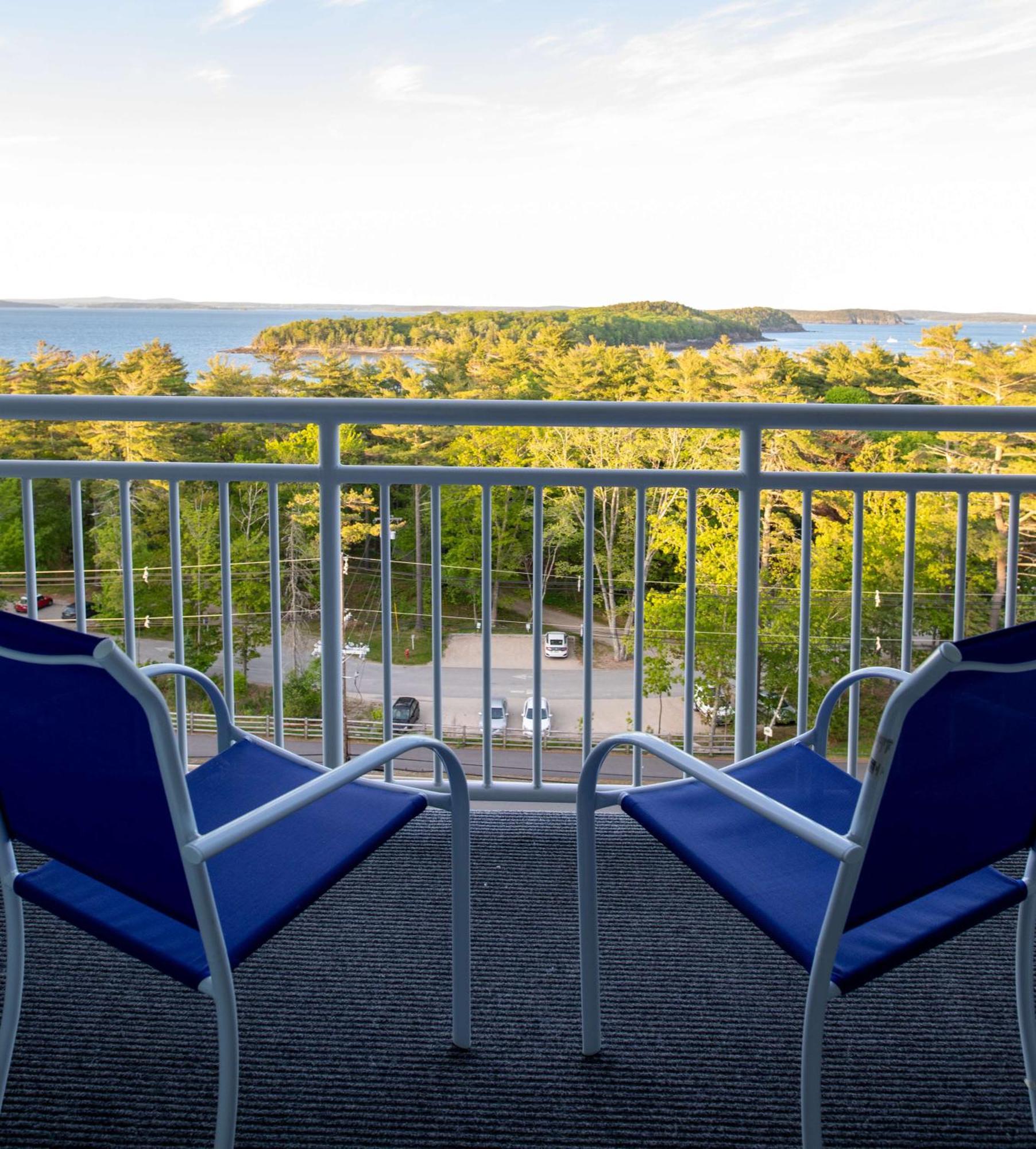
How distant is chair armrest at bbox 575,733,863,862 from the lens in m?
1.29

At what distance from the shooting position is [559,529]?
13.9m

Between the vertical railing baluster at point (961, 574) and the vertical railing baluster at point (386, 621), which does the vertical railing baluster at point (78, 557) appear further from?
the vertical railing baluster at point (961, 574)

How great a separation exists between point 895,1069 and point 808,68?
89.8ft

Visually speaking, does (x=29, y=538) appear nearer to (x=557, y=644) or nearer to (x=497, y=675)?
(x=557, y=644)

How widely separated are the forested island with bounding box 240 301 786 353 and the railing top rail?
72.8ft

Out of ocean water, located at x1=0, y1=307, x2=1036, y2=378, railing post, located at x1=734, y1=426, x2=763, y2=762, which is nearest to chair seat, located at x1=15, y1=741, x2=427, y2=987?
railing post, located at x1=734, y1=426, x2=763, y2=762

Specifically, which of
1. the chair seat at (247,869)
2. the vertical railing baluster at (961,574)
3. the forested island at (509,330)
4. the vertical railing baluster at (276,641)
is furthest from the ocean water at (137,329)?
the chair seat at (247,869)

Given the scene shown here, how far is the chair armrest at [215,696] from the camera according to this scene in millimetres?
1887

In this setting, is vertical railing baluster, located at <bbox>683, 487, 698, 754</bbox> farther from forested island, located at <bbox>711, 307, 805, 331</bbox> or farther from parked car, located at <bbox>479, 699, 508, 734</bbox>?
forested island, located at <bbox>711, 307, 805, 331</bbox>

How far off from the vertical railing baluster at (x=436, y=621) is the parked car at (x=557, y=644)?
1312cm

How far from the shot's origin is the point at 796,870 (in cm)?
156

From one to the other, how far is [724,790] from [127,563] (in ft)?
5.91

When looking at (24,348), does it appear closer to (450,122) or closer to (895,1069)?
(450,122)

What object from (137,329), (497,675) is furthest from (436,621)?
(137,329)
